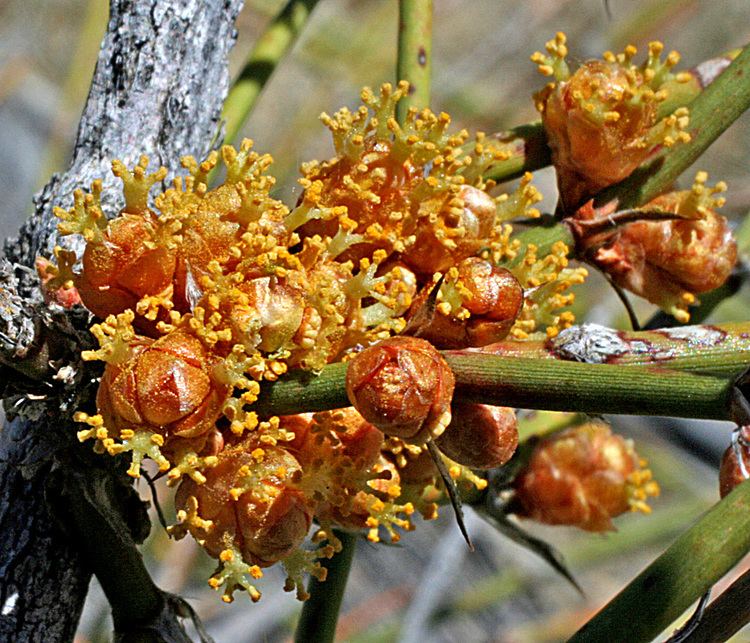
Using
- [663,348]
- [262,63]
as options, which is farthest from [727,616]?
[262,63]

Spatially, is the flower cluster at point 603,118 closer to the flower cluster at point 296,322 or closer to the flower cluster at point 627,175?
the flower cluster at point 627,175

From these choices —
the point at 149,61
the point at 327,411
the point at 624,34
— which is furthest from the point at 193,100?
the point at 624,34

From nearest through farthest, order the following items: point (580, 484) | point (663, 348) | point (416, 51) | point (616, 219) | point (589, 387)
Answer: point (589, 387) → point (663, 348) → point (616, 219) → point (416, 51) → point (580, 484)

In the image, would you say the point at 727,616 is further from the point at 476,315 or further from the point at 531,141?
the point at 531,141

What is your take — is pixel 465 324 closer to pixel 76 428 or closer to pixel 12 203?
pixel 76 428

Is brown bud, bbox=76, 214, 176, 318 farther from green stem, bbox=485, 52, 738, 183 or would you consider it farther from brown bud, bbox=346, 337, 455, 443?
green stem, bbox=485, 52, 738, 183
